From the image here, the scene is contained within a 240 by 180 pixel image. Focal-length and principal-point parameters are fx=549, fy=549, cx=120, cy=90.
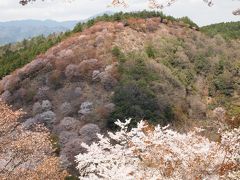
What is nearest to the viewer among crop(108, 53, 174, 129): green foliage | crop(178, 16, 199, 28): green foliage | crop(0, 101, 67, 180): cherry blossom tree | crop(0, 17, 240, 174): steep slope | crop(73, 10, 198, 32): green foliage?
crop(0, 101, 67, 180): cherry blossom tree

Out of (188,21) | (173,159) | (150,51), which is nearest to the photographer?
(173,159)

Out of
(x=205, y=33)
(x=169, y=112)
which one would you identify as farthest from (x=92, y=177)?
(x=205, y=33)

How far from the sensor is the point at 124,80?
68.1 m

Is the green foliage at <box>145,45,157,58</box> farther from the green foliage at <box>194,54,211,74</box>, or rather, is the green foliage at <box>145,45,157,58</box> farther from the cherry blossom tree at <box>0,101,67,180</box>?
the cherry blossom tree at <box>0,101,67,180</box>

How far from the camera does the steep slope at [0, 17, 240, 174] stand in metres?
62.4

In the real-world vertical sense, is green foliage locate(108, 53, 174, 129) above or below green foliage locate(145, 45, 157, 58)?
below

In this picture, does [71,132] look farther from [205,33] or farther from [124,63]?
[205,33]

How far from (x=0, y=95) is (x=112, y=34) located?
63.7 ft

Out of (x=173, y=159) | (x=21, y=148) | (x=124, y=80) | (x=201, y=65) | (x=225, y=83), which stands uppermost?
(x=173, y=159)

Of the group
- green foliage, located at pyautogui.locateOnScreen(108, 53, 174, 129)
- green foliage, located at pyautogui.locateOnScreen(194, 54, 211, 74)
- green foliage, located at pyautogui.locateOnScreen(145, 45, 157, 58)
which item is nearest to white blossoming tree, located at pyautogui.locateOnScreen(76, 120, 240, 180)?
green foliage, located at pyautogui.locateOnScreen(108, 53, 174, 129)

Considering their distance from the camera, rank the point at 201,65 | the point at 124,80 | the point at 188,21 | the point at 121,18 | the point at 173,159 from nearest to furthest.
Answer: the point at 173,159 < the point at 124,80 < the point at 201,65 < the point at 121,18 < the point at 188,21

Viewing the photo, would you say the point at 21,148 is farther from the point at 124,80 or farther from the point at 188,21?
the point at 188,21

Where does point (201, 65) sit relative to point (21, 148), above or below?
below

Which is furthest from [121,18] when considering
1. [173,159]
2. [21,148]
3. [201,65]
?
[173,159]
